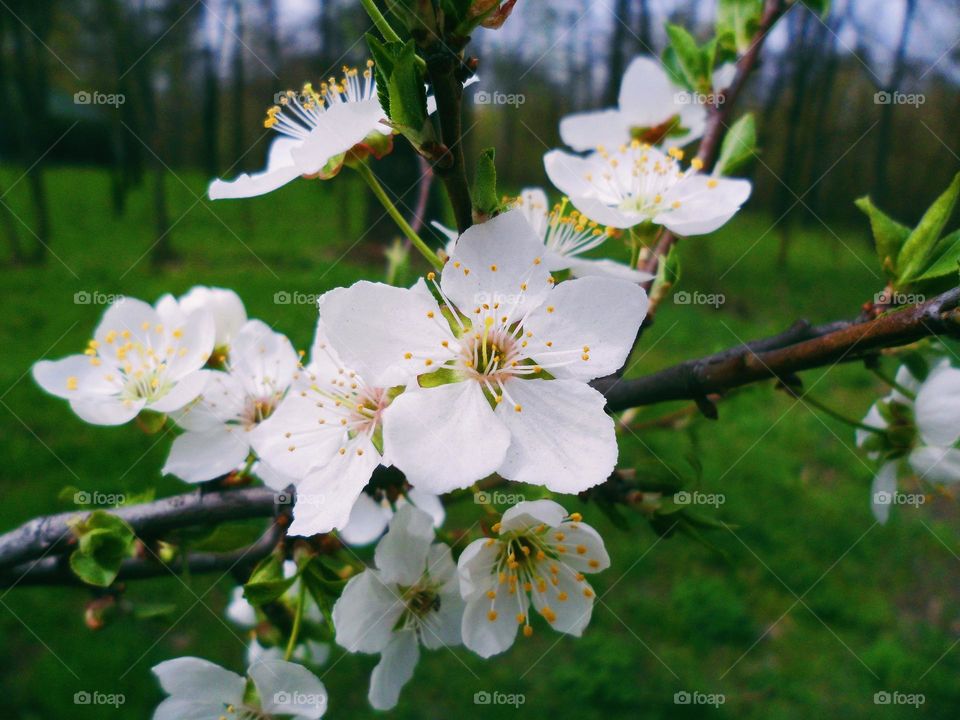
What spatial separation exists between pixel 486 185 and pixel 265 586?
0.55 metres

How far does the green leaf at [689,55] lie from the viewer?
132 cm

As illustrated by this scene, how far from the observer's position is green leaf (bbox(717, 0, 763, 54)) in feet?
4.25

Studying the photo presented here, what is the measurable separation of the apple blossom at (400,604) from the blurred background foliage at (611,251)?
0.28 m

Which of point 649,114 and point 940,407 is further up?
point 649,114

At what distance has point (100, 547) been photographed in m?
0.91

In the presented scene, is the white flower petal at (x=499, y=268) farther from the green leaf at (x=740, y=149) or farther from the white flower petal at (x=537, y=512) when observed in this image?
the green leaf at (x=740, y=149)

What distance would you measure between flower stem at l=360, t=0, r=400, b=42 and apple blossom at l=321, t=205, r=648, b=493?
19cm

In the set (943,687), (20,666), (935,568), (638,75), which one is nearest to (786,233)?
(935,568)

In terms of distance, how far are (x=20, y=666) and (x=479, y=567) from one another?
269cm

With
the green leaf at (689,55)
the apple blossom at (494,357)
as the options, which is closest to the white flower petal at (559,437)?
the apple blossom at (494,357)

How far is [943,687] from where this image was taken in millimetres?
2758

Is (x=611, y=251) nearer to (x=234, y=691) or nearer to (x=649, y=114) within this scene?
(x=649, y=114)

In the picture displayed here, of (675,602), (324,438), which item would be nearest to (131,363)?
(324,438)

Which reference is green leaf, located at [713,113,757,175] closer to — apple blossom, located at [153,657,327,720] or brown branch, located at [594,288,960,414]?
brown branch, located at [594,288,960,414]
